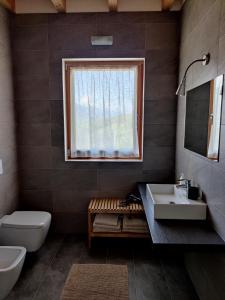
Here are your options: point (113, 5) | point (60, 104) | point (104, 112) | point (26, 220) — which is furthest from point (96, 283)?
point (113, 5)

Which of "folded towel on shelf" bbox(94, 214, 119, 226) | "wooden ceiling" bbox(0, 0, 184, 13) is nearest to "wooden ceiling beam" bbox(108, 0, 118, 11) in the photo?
"wooden ceiling" bbox(0, 0, 184, 13)

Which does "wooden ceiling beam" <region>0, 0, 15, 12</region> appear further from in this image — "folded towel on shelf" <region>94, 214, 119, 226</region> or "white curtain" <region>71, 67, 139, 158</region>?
"folded towel on shelf" <region>94, 214, 119, 226</region>

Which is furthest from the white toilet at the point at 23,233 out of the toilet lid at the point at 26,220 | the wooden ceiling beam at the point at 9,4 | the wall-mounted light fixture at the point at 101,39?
the wooden ceiling beam at the point at 9,4

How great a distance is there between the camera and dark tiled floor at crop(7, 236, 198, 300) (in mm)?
2021

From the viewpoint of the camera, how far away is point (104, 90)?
2744 millimetres

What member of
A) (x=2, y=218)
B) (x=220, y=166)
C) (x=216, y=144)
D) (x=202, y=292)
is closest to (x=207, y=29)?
(x=216, y=144)

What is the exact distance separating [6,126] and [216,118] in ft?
7.28

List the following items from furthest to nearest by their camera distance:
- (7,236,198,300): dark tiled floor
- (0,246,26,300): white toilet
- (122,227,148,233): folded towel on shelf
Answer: (122,227,148,233): folded towel on shelf
(7,236,198,300): dark tiled floor
(0,246,26,300): white toilet

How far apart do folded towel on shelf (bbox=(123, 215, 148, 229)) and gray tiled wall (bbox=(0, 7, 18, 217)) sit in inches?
55.7

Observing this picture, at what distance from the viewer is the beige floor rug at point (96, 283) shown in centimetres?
156

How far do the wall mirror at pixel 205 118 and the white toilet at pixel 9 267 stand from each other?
1.78 metres

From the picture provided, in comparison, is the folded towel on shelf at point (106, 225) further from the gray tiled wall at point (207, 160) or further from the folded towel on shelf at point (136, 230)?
the gray tiled wall at point (207, 160)

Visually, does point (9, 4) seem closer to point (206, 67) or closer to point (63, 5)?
point (63, 5)

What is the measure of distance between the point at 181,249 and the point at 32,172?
2.12m
